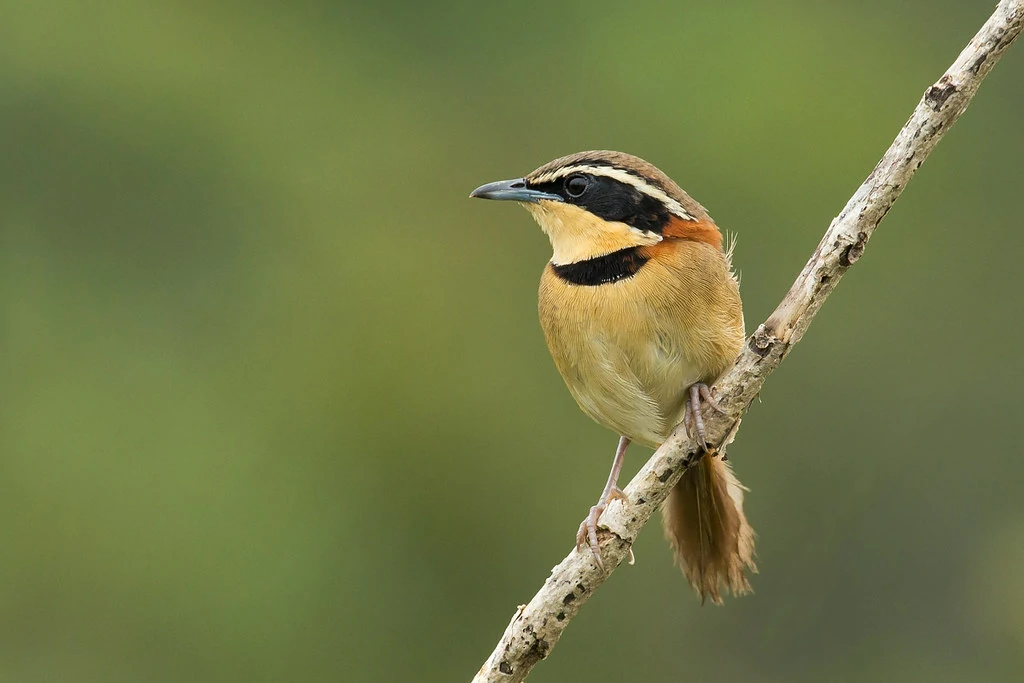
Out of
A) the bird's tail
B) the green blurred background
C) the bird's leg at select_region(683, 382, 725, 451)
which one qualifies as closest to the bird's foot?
the bird's leg at select_region(683, 382, 725, 451)

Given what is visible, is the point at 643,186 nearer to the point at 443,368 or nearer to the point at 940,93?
the point at 940,93

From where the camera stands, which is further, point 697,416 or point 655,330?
point 655,330

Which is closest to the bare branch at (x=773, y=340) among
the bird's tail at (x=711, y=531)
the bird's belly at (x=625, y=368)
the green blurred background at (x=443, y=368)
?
the bird's belly at (x=625, y=368)

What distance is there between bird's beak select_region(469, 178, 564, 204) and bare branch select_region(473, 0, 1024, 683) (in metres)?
1.19

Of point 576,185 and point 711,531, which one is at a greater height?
point 576,185

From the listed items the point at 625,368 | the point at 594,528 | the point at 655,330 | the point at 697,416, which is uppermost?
the point at 655,330

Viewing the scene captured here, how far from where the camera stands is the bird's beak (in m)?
5.62

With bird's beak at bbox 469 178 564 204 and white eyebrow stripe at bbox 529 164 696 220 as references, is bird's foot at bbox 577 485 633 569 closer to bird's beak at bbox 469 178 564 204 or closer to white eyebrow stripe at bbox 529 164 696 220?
white eyebrow stripe at bbox 529 164 696 220

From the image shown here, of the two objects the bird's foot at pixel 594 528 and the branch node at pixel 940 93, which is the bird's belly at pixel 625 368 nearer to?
the bird's foot at pixel 594 528

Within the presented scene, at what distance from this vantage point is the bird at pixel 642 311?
17.1 ft

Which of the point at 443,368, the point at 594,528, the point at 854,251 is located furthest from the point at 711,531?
the point at 443,368

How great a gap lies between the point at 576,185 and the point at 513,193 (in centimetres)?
26

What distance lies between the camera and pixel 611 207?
5.45 m

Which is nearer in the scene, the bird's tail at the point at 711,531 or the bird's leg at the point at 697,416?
the bird's leg at the point at 697,416
